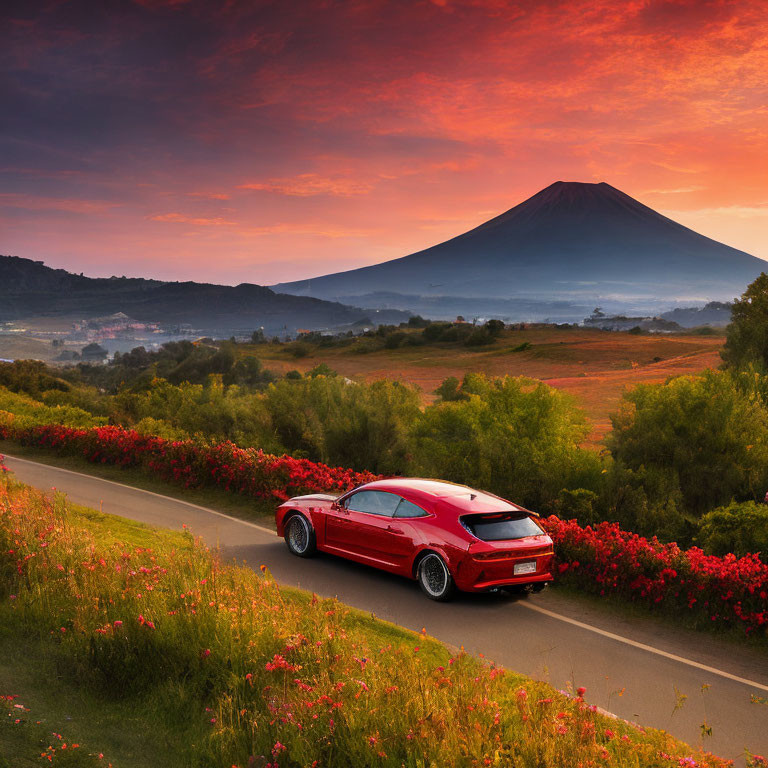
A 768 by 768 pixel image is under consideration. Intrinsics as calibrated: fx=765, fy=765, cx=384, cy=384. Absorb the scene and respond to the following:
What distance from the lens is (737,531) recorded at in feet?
45.3

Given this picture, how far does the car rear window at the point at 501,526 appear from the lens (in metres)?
10.2

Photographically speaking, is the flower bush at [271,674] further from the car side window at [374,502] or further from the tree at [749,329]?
the tree at [749,329]

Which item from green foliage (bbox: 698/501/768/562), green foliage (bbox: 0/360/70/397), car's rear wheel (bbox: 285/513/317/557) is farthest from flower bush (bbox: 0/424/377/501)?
green foliage (bbox: 0/360/70/397)

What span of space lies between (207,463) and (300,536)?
728 cm

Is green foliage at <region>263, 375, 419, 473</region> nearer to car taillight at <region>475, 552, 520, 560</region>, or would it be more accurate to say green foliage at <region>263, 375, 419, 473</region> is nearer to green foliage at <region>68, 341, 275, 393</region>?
car taillight at <region>475, 552, 520, 560</region>

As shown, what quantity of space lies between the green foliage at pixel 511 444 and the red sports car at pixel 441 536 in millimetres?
7164

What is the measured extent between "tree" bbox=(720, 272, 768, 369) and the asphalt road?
2530cm

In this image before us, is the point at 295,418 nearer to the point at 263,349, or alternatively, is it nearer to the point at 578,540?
the point at 578,540

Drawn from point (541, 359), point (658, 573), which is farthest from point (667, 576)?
point (541, 359)

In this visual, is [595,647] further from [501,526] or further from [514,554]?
[501,526]

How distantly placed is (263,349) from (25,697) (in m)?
114

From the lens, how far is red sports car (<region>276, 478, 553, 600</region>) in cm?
1005

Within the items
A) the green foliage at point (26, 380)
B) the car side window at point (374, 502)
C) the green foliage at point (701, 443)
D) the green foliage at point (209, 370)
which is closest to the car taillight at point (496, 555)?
the car side window at point (374, 502)

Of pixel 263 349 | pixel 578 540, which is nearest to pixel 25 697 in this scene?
pixel 578 540
